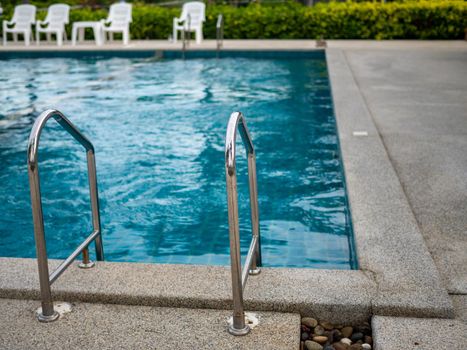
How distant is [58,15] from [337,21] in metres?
7.04

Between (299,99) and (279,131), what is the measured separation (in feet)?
6.41

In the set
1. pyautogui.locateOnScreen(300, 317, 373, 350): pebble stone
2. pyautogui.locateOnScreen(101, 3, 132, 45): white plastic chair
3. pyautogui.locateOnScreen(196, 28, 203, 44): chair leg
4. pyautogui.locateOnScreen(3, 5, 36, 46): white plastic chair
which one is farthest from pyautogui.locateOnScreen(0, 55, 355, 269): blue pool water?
pyautogui.locateOnScreen(3, 5, 36, 46): white plastic chair

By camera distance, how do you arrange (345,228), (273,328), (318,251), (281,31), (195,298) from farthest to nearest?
(281,31), (345,228), (318,251), (195,298), (273,328)

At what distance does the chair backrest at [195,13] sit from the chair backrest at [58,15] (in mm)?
2893

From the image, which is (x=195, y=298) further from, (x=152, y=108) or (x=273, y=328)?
(x=152, y=108)

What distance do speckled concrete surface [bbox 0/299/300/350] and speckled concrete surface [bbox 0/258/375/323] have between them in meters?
0.05

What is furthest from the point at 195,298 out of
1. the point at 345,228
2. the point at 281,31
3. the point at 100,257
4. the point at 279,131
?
the point at 281,31

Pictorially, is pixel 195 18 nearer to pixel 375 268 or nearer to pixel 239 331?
pixel 375 268

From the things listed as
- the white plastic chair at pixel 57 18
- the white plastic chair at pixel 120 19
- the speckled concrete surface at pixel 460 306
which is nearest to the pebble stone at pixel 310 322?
the speckled concrete surface at pixel 460 306

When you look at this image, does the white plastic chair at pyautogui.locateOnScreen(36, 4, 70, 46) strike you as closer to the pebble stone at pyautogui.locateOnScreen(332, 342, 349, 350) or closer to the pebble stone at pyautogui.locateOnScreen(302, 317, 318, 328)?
the pebble stone at pyautogui.locateOnScreen(302, 317, 318, 328)

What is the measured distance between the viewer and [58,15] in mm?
14922

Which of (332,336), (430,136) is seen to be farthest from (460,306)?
(430,136)

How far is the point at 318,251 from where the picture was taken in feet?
13.3

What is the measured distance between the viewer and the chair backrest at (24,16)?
14.9 metres
